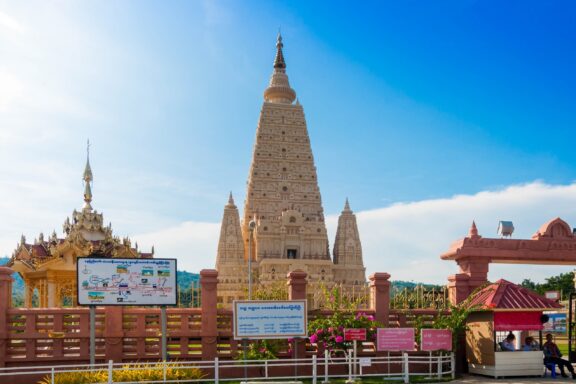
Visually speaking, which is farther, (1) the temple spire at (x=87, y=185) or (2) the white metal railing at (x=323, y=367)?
(1) the temple spire at (x=87, y=185)

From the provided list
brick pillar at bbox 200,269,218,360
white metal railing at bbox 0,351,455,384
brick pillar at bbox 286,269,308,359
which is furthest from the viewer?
brick pillar at bbox 286,269,308,359

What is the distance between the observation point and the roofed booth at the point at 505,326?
20.0 meters

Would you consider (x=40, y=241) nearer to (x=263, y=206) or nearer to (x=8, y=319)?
(x=8, y=319)

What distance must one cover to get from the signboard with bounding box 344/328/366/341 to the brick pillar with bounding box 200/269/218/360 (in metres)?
4.38

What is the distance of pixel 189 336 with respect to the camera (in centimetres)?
2041

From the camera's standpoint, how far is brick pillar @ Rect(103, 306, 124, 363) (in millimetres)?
19812

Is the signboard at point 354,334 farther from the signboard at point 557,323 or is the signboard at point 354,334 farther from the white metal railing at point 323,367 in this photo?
the signboard at point 557,323

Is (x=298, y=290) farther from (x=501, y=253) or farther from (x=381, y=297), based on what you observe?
(x=501, y=253)

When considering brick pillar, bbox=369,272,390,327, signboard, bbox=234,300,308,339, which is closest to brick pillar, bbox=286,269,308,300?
signboard, bbox=234,300,308,339

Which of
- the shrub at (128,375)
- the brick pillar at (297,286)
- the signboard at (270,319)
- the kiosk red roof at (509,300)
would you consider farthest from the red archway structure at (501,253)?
the shrub at (128,375)

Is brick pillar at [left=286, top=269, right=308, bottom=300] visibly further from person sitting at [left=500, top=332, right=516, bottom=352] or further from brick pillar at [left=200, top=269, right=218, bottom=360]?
person sitting at [left=500, top=332, right=516, bottom=352]

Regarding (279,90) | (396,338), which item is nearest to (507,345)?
(396,338)

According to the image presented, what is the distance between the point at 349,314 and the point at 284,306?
2.85m

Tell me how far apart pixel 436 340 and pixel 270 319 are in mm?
5702
